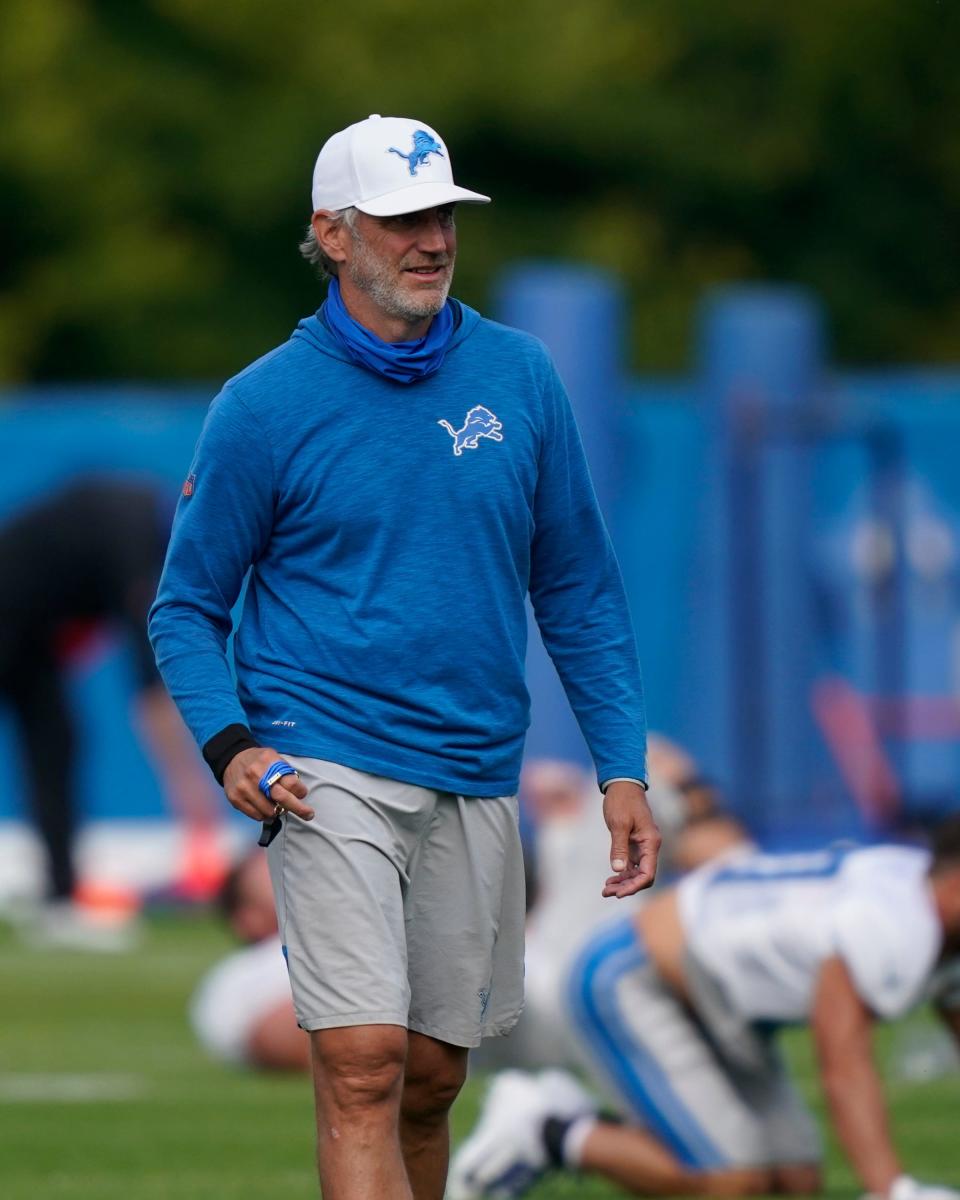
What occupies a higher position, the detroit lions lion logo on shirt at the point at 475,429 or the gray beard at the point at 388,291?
the gray beard at the point at 388,291

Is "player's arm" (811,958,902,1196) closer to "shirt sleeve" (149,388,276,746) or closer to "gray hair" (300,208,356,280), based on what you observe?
"shirt sleeve" (149,388,276,746)

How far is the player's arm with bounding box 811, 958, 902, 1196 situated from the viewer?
5.77 meters

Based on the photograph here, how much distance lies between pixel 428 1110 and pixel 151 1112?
343 centimetres

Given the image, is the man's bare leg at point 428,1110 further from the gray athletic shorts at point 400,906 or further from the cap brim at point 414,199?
the cap brim at point 414,199

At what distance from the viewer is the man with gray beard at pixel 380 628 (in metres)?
4.49

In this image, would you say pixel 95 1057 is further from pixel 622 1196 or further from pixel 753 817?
pixel 753 817

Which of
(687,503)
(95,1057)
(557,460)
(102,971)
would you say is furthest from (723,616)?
(557,460)

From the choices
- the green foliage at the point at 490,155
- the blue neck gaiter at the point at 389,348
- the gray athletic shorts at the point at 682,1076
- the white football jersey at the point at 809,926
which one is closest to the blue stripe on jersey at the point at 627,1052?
the gray athletic shorts at the point at 682,1076

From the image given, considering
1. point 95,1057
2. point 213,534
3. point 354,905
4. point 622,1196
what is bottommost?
point 95,1057

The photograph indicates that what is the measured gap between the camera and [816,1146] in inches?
261

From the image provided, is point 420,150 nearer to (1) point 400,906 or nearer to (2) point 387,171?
(2) point 387,171

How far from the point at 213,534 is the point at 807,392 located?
11.1 meters

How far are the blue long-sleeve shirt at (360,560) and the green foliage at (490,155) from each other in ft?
67.2

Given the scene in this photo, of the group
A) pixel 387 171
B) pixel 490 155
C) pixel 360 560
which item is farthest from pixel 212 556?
pixel 490 155
